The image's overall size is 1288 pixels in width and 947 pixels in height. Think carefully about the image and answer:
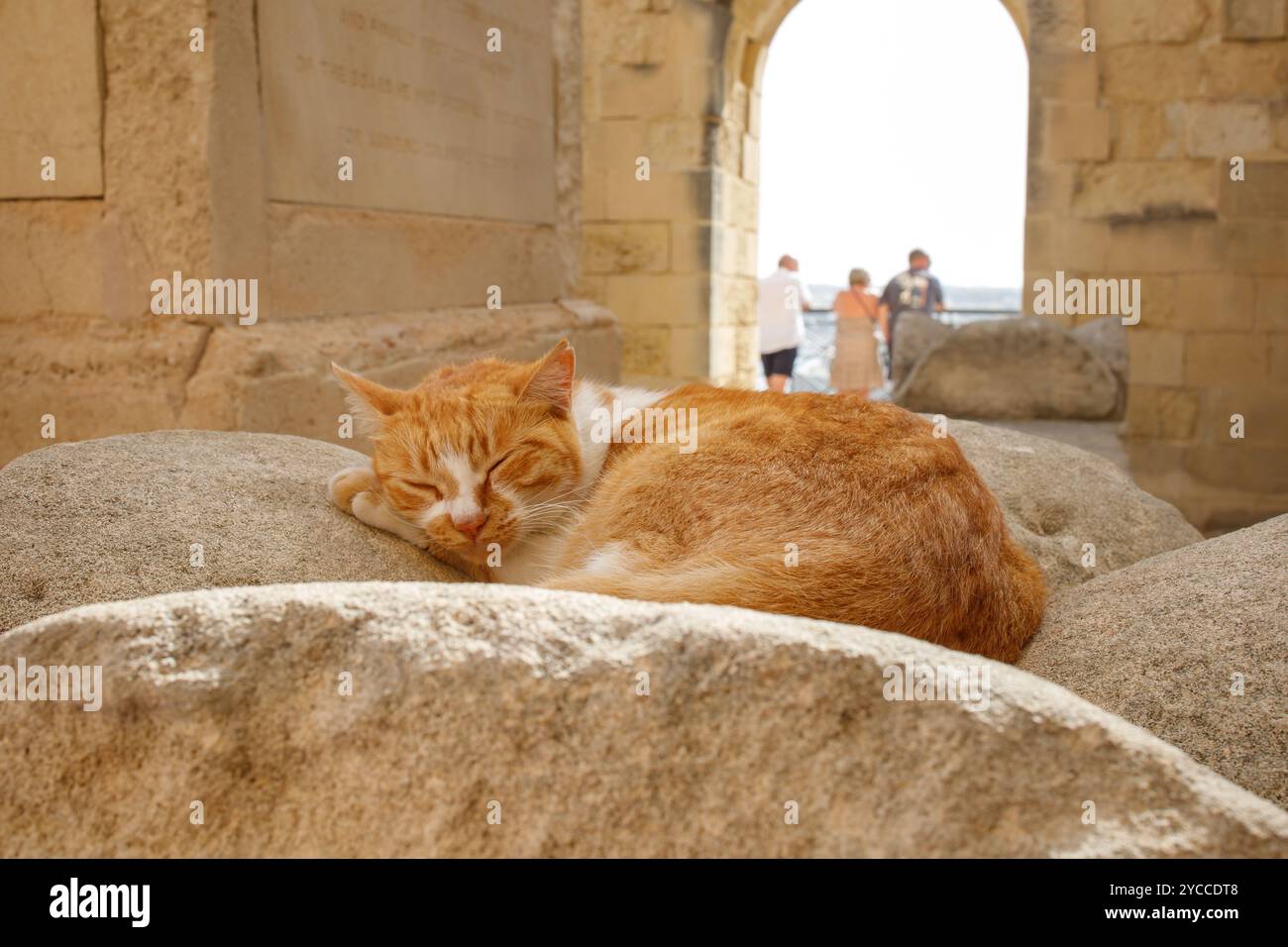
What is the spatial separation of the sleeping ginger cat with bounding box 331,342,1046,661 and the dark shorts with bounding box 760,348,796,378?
789 cm

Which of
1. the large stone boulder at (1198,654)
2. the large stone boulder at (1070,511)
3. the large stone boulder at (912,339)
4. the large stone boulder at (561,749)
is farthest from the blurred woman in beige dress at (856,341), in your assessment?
the large stone boulder at (561,749)

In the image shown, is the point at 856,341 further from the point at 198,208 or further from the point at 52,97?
the point at 52,97

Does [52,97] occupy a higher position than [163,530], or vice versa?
[52,97]

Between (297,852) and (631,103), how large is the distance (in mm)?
9130

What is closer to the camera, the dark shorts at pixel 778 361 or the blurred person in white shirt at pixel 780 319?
the blurred person in white shirt at pixel 780 319

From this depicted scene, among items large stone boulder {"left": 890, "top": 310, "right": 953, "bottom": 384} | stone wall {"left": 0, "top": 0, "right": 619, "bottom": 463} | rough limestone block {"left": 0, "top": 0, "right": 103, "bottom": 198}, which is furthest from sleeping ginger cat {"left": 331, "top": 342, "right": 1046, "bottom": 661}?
large stone boulder {"left": 890, "top": 310, "right": 953, "bottom": 384}

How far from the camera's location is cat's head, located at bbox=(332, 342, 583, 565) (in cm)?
243

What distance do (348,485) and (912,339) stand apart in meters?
6.10

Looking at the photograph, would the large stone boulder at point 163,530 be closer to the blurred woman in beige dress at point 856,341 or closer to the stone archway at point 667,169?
the stone archway at point 667,169

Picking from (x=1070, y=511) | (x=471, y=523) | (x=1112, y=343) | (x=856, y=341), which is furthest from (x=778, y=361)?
(x=471, y=523)

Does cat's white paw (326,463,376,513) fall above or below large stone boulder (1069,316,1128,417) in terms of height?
below

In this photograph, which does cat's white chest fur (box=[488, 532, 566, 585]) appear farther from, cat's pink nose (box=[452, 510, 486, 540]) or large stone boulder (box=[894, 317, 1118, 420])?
large stone boulder (box=[894, 317, 1118, 420])

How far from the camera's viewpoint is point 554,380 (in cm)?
255

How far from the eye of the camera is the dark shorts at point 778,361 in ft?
35.1
